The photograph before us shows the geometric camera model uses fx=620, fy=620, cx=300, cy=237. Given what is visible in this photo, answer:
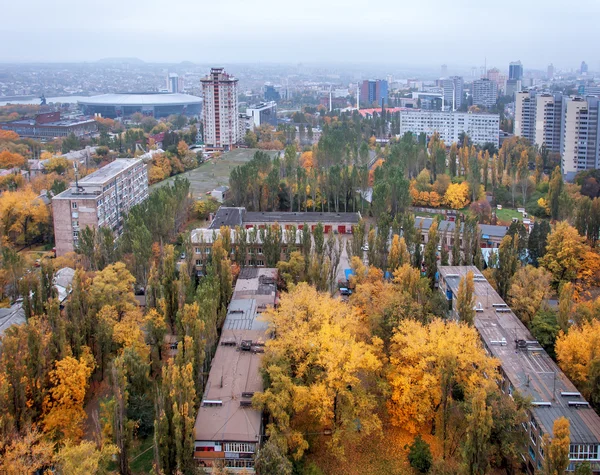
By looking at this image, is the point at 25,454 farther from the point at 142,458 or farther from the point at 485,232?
the point at 485,232

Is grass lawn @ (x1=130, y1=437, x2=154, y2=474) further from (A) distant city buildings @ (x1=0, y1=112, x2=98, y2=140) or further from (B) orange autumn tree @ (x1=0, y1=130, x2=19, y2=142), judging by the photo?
(A) distant city buildings @ (x1=0, y1=112, x2=98, y2=140)

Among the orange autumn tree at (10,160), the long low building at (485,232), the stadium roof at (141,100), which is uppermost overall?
the stadium roof at (141,100)

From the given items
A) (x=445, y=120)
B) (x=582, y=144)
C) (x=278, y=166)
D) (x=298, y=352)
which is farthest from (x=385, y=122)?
(x=298, y=352)

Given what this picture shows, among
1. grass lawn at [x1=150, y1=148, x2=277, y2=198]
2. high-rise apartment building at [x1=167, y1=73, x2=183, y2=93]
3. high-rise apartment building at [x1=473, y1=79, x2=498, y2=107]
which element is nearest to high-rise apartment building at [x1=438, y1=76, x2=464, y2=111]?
high-rise apartment building at [x1=473, y1=79, x2=498, y2=107]

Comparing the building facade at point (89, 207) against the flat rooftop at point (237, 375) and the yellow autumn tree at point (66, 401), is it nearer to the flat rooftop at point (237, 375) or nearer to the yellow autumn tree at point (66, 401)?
the flat rooftop at point (237, 375)

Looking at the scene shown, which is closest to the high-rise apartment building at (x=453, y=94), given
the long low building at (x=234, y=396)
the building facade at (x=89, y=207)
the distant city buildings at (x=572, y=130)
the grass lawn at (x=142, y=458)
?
the distant city buildings at (x=572, y=130)

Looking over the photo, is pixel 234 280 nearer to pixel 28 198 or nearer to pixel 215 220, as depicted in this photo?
pixel 215 220
